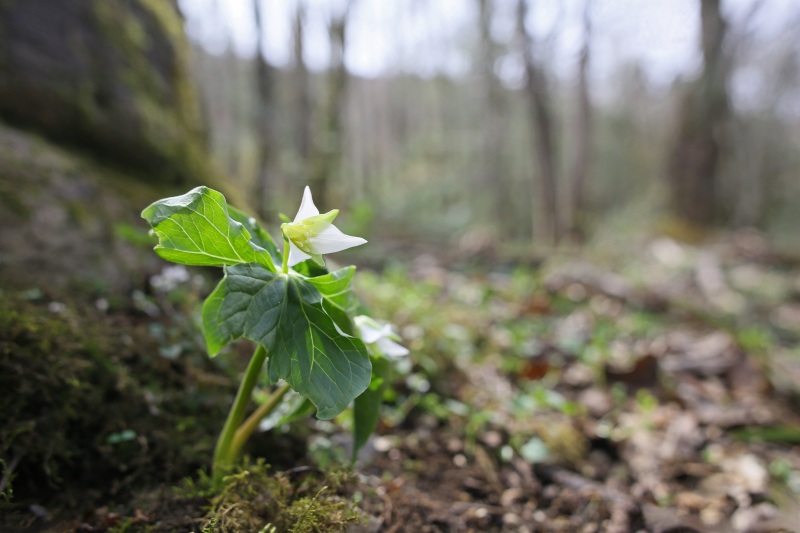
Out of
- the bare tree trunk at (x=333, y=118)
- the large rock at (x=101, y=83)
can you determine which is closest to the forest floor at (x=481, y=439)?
the large rock at (x=101, y=83)

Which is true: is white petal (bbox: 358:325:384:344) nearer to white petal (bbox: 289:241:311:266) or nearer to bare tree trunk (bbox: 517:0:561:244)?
white petal (bbox: 289:241:311:266)

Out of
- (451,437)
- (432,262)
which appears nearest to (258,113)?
(432,262)

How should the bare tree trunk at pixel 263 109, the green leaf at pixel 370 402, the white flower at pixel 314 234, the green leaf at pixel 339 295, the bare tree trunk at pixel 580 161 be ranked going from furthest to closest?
the bare tree trunk at pixel 580 161
the bare tree trunk at pixel 263 109
the green leaf at pixel 370 402
the green leaf at pixel 339 295
the white flower at pixel 314 234

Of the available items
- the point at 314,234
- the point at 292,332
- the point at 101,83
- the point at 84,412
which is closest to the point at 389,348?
the point at 292,332

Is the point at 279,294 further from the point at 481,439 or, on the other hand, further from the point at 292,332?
the point at 481,439

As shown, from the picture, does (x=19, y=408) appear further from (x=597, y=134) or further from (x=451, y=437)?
(x=597, y=134)

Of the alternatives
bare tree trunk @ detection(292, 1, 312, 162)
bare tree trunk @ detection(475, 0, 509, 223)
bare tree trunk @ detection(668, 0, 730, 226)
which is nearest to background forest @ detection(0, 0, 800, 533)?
bare tree trunk @ detection(668, 0, 730, 226)

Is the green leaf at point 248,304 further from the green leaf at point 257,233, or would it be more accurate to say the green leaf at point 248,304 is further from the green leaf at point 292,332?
the green leaf at point 257,233
